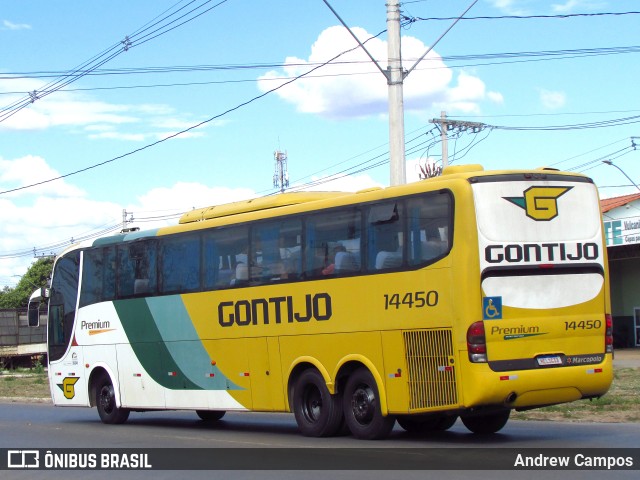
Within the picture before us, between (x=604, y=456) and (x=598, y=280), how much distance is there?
290 centimetres

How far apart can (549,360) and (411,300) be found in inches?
76.2

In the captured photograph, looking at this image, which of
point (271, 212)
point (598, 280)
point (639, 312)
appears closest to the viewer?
point (598, 280)

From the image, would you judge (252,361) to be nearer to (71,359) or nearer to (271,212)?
(271,212)

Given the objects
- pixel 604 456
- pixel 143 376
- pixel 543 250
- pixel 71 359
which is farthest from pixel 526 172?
pixel 71 359

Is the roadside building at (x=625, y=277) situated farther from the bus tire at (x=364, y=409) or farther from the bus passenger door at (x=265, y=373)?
the bus tire at (x=364, y=409)

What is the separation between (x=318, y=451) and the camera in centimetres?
1331

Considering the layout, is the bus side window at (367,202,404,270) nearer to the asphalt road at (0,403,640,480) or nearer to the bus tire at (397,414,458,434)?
the asphalt road at (0,403,640,480)

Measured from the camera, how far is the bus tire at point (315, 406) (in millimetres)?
15109

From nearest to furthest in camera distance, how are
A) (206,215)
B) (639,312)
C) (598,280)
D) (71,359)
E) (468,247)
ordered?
(468,247)
(598,280)
(206,215)
(71,359)
(639,312)

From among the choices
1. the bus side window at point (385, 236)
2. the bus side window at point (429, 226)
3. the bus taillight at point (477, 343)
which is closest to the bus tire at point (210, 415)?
the bus side window at point (385, 236)

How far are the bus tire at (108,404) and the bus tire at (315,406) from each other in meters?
5.93

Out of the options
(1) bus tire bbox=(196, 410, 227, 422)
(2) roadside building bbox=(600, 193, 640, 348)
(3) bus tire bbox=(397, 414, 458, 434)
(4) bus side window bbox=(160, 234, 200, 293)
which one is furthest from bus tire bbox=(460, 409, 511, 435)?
(2) roadside building bbox=(600, 193, 640, 348)

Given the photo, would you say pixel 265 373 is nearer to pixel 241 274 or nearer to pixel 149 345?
pixel 241 274

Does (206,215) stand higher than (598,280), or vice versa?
(206,215)
